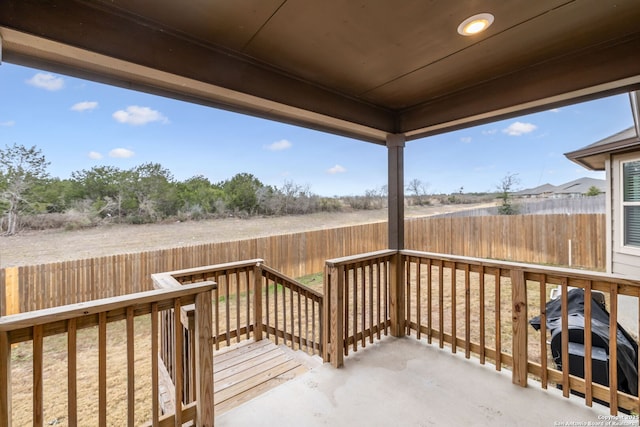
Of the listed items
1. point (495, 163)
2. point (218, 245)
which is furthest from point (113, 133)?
point (495, 163)

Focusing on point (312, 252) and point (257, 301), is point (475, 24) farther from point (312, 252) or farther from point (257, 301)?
point (312, 252)

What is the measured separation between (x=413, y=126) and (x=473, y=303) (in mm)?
4032

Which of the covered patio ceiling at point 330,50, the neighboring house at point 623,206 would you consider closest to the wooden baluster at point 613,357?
the covered patio ceiling at point 330,50

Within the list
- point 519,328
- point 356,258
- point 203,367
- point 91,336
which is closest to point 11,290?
point 91,336

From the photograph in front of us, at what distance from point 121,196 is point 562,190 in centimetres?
1308

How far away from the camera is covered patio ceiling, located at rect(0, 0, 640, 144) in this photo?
4.81 feet

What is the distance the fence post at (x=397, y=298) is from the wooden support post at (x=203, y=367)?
2.00 meters

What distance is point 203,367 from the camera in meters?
1.75

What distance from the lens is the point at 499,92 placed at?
2.38 meters

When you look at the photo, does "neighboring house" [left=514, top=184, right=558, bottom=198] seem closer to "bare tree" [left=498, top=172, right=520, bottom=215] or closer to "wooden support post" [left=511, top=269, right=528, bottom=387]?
"bare tree" [left=498, top=172, right=520, bottom=215]

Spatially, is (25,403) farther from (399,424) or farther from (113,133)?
(113,133)

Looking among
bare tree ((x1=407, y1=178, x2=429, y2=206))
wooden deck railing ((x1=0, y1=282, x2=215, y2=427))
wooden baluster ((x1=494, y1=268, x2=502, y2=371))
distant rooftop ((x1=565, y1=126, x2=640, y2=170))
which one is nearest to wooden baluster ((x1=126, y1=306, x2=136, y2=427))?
wooden deck railing ((x1=0, y1=282, x2=215, y2=427))

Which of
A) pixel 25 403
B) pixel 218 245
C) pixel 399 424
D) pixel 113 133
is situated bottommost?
pixel 25 403

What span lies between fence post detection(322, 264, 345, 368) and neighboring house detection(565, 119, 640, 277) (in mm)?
4822
